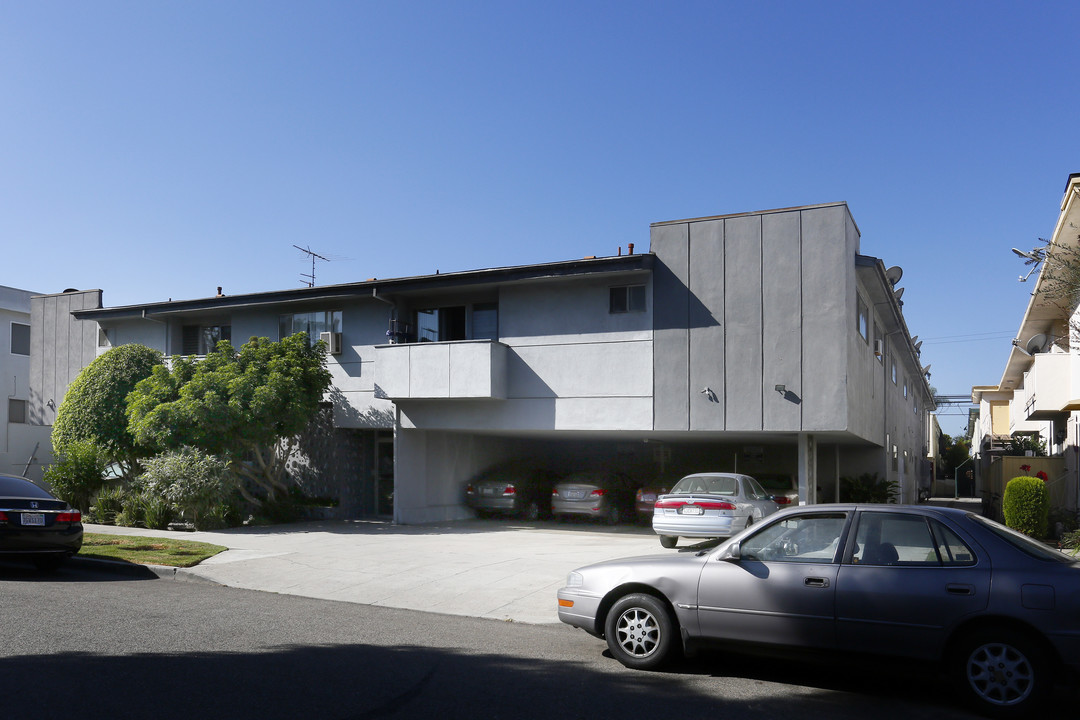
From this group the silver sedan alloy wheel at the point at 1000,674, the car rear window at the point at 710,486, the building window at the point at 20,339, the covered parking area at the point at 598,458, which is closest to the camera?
the silver sedan alloy wheel at the point at 1000,674

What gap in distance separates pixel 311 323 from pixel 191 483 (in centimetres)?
599

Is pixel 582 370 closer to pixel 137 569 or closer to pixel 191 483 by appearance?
pixel 191 483

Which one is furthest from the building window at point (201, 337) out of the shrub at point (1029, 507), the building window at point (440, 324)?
the shrub at point (1029, 507)

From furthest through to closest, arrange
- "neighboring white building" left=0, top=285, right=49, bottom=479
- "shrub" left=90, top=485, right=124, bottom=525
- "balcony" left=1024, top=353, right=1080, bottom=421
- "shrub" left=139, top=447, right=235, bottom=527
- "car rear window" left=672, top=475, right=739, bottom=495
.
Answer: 1. "neighboring white building" left=0, top=285, right=49, bottom=479
2. "shrub" left=90, top=485, right=124, bottom=525
3. "balcony" left=1024, top=353, right=1080, bottom=421
4. "shrub" left=139, top=447, right=235, bottom=527
5. "car rear window" left=672, top=475, right=739, bottom=495

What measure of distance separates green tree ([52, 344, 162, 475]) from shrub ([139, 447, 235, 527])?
260cm

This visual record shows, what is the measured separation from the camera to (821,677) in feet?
21.8

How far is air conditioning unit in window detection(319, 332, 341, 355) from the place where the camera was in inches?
835

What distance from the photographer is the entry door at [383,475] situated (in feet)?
73.7

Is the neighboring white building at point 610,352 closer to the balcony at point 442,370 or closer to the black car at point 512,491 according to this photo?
the balcony at point 442,370

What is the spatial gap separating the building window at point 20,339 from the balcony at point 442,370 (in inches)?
857

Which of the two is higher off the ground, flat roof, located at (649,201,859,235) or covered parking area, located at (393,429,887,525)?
flat roof, located at (649,201,859,235)

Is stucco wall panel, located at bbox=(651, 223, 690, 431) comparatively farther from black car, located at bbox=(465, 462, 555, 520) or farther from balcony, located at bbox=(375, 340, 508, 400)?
black car, located at bbox=(465, 462, 555, 520)

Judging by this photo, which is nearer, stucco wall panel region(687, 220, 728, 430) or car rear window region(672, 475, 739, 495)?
car rear window region(672, 475, 739, 495)

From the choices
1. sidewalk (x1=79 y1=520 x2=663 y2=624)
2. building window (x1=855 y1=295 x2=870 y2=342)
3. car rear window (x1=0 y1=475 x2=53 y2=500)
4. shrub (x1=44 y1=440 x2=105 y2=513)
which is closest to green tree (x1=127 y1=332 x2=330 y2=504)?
shrub (x1=44 y1=440 x2=105 y2=513)
